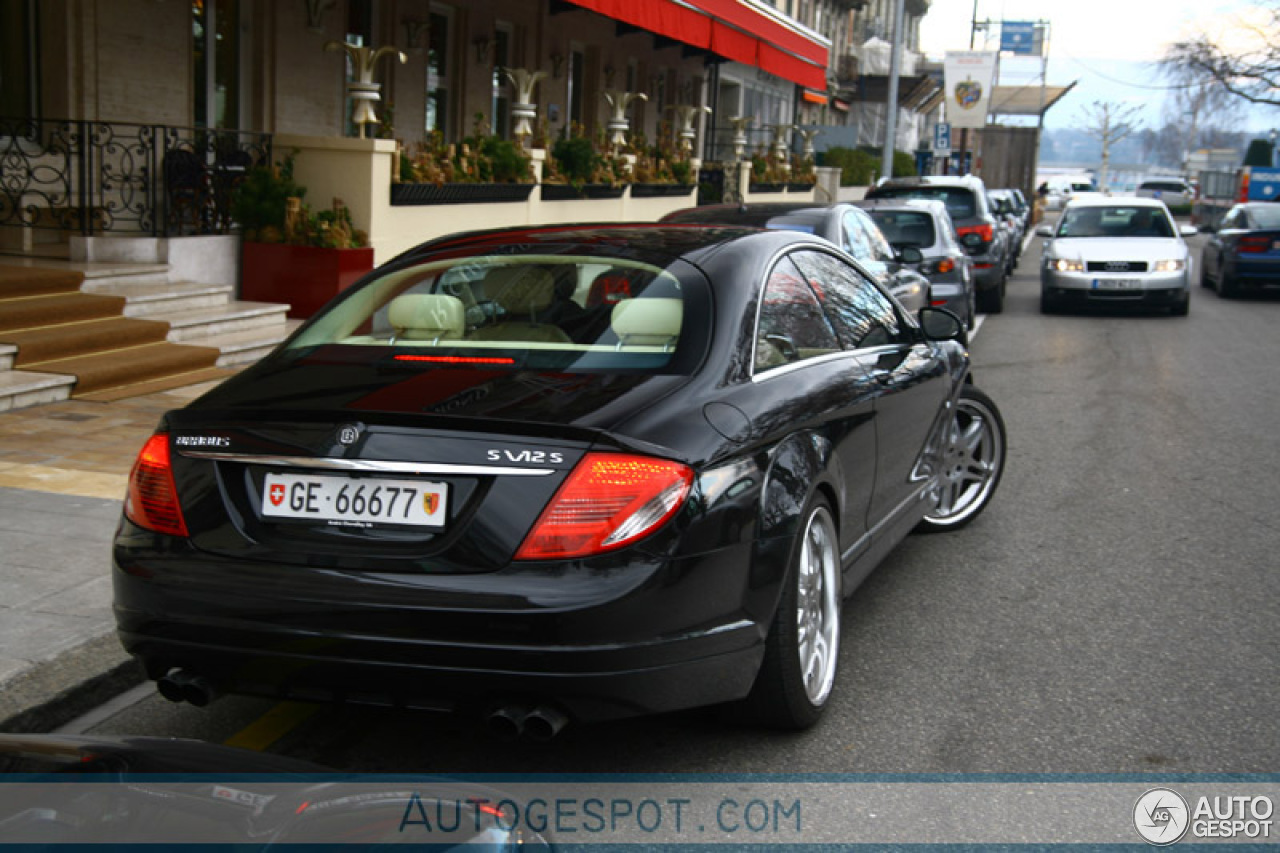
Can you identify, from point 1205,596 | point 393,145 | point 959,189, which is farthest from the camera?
point 959,189

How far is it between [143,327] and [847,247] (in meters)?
5.14

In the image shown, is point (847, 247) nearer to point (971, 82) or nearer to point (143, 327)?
point (143, 327)

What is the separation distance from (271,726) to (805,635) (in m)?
1.62

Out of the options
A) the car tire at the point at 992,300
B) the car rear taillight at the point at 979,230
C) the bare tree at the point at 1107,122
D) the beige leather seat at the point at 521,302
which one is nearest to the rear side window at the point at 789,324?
the beige leather seat at the point at 521,302

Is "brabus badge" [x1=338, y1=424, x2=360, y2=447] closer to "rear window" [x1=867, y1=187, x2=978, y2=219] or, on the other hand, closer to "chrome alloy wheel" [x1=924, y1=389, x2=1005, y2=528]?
"chrome alloy wheel" [x1=924, y1=389, x2=1005, y2=528]

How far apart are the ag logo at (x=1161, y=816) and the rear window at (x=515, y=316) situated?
1.74m

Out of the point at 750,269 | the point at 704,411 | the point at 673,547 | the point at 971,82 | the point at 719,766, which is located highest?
the point at 971,82

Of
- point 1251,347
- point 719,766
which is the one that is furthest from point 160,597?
point 1251,347

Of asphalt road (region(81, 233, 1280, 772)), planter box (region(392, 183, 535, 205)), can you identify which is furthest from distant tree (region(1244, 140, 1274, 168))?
asphalt road (region(81, 233, 1280, 772))

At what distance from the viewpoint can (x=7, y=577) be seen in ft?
17.0

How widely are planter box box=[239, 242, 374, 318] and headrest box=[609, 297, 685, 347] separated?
841 centimetres

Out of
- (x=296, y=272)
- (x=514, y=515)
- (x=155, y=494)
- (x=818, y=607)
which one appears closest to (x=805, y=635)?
(x=818, y=607)

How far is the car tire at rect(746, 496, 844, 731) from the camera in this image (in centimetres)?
392

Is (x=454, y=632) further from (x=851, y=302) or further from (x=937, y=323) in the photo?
(x=937, y=323)
